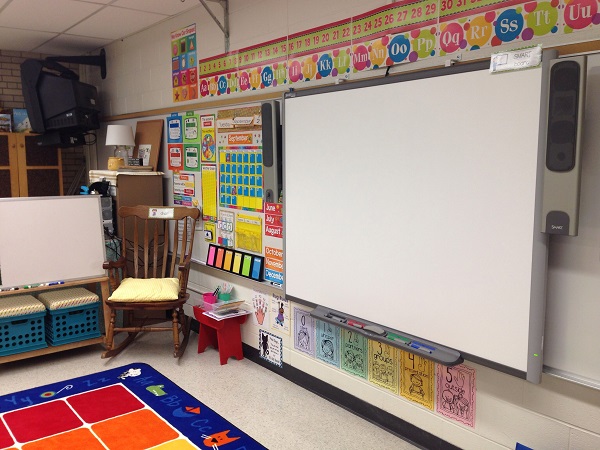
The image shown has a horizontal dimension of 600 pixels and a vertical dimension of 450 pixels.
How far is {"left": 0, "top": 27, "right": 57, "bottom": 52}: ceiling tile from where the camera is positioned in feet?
15.4

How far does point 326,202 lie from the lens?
9.20 feet

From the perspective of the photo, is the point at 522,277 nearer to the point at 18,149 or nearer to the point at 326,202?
the point at 326,202

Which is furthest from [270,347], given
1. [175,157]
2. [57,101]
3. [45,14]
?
[57,101]

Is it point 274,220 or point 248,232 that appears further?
point 248,232

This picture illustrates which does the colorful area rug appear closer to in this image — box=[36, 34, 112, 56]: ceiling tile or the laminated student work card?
the laminated student work card

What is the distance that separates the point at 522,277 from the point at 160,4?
10.3 ft

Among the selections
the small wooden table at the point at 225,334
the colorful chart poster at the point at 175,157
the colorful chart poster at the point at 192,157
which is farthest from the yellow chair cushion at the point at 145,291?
the colorful chart poster at the point at 175,157

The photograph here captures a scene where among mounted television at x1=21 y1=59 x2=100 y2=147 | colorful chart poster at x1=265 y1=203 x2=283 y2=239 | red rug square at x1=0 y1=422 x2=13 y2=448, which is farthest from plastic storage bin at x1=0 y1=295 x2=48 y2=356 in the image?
mounted television at x1=21 y1=59 x2=100 y2=147

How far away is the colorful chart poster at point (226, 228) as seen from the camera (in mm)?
3803

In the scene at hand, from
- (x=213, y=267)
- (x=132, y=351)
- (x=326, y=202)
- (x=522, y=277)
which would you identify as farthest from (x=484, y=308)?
(x=132, y=351)

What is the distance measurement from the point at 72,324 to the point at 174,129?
5.60 feet

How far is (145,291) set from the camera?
11.9ft

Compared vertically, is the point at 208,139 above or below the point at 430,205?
above

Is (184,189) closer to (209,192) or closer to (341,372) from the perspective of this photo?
(209,192)
